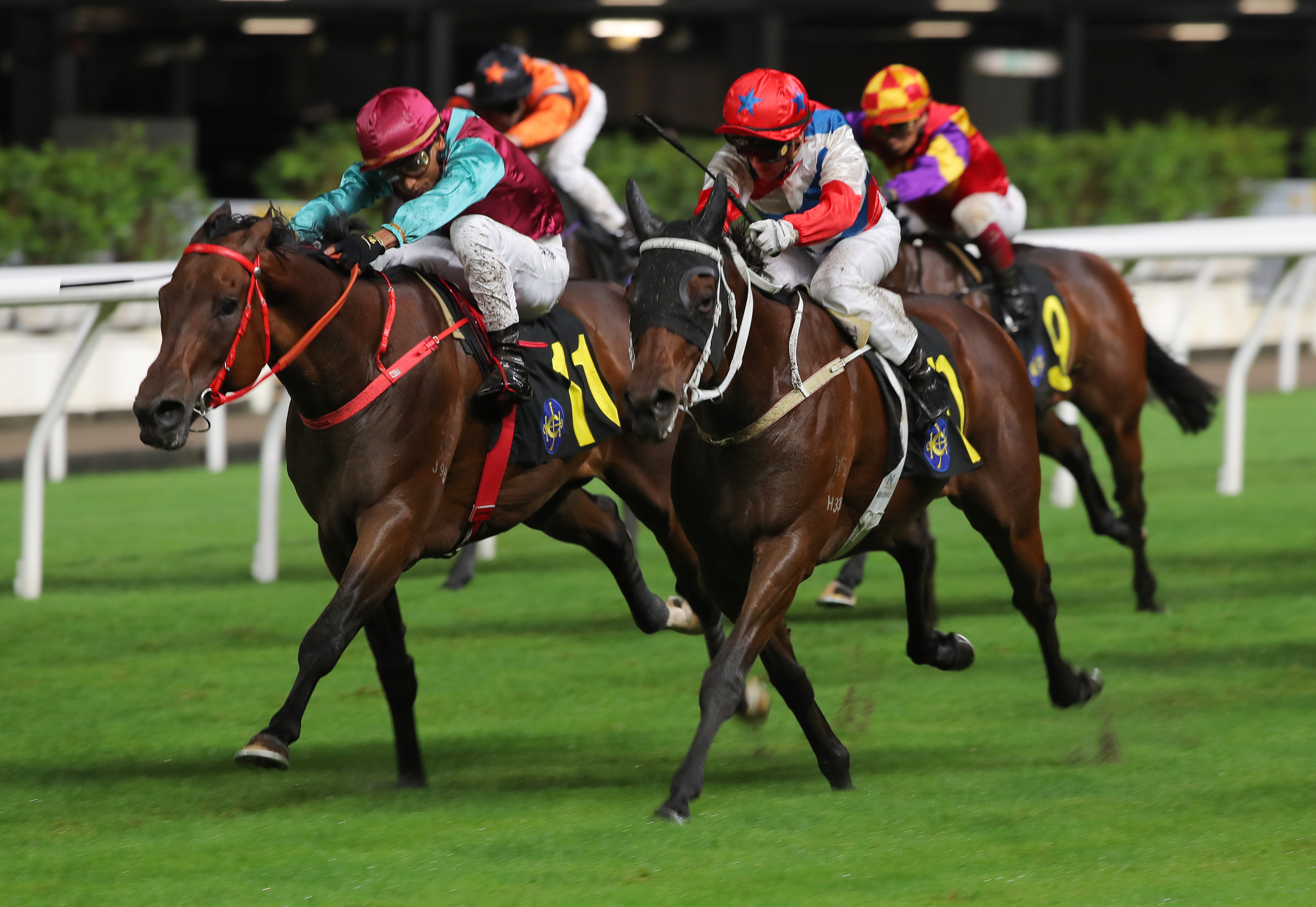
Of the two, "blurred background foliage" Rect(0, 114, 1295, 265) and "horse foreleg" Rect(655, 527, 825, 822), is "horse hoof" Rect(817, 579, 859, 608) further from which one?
"blurred background foliage" Rect(0, 114, 1295, 265)

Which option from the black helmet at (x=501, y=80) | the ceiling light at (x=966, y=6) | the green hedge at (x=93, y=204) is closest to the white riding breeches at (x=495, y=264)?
the black helmet at (x=501, y=80)

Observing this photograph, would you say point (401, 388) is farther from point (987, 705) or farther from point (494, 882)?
point (987, 705)

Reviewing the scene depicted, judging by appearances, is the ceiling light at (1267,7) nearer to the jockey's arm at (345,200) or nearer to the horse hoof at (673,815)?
the jockey's arm at (345,200)

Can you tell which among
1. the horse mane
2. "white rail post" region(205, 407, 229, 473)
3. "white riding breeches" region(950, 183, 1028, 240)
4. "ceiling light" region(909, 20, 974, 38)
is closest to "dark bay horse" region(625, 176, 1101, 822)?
the horse mane

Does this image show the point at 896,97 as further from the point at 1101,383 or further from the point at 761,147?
the point at 761,147

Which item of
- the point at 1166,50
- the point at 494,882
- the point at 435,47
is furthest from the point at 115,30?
the point at 494,882

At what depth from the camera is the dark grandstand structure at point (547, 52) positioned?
15477mm

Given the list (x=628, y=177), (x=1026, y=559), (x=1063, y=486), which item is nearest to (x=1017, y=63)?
Answer: (x=1063, y=486)

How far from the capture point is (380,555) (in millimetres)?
4148

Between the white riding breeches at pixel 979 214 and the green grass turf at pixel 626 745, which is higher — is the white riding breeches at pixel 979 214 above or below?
above

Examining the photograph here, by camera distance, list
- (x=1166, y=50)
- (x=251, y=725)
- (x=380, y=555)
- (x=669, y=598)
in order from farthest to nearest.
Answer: (x=1166, y=50) < (x=669, y=598) < (x=251, y=725) < (x=380, y=555)

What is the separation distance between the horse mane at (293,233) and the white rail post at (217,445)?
521cm

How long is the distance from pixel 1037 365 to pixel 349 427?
3093 mm

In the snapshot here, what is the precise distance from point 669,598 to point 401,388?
157cm
